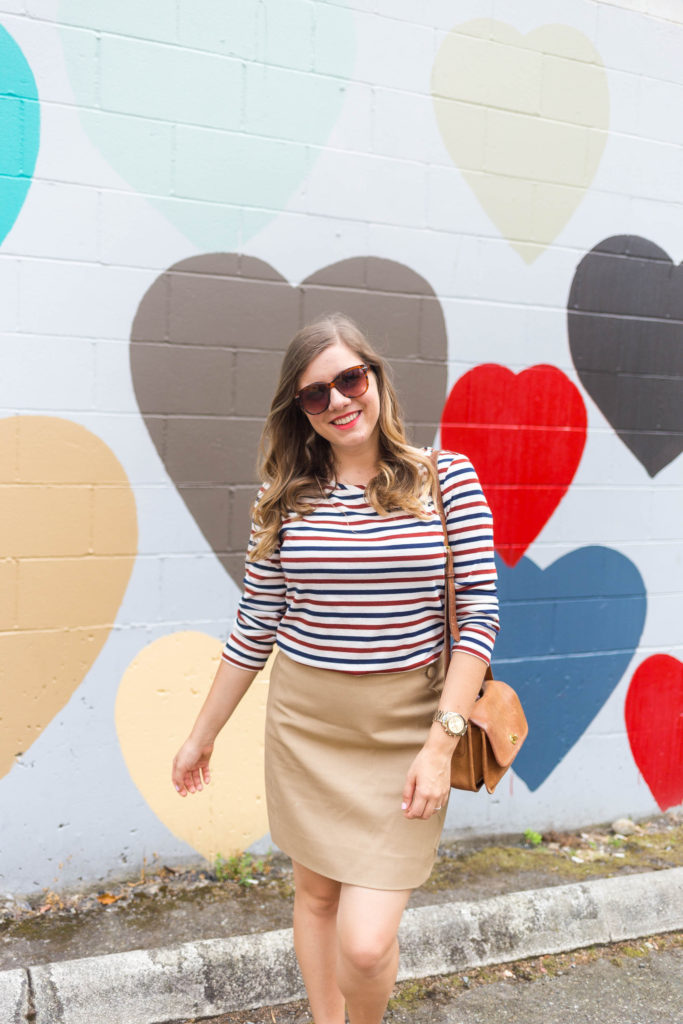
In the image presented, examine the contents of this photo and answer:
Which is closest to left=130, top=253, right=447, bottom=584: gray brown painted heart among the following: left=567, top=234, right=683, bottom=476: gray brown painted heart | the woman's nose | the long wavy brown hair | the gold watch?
left=567, top=234, right=683, bottom=476: gray brown painted heart

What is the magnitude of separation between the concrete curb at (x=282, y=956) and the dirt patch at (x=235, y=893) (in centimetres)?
16

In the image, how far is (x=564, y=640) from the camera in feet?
12.7

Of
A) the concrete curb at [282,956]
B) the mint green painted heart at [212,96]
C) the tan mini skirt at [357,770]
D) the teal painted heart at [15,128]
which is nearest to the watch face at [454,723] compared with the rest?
the tan mini skirt at [357,770]

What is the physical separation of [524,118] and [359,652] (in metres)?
2.49

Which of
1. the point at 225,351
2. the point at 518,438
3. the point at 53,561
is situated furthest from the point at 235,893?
the point at 518,438

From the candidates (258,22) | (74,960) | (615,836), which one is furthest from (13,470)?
(615,836)

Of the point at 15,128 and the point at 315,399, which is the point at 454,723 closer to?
the point at 315,399

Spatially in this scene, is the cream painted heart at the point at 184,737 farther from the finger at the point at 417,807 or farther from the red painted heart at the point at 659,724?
the red painted heart at the point at 659,724

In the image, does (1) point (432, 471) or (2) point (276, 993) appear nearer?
(1) point (432, 471)

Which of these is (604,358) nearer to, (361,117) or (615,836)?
(361,117)

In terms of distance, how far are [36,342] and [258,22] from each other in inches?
53.6

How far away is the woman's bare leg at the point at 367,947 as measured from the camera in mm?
2031

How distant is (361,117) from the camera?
338 centimetres

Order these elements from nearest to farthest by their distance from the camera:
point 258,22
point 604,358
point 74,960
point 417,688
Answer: point 417,688, point 74,960, point 258,22, point 604,358
